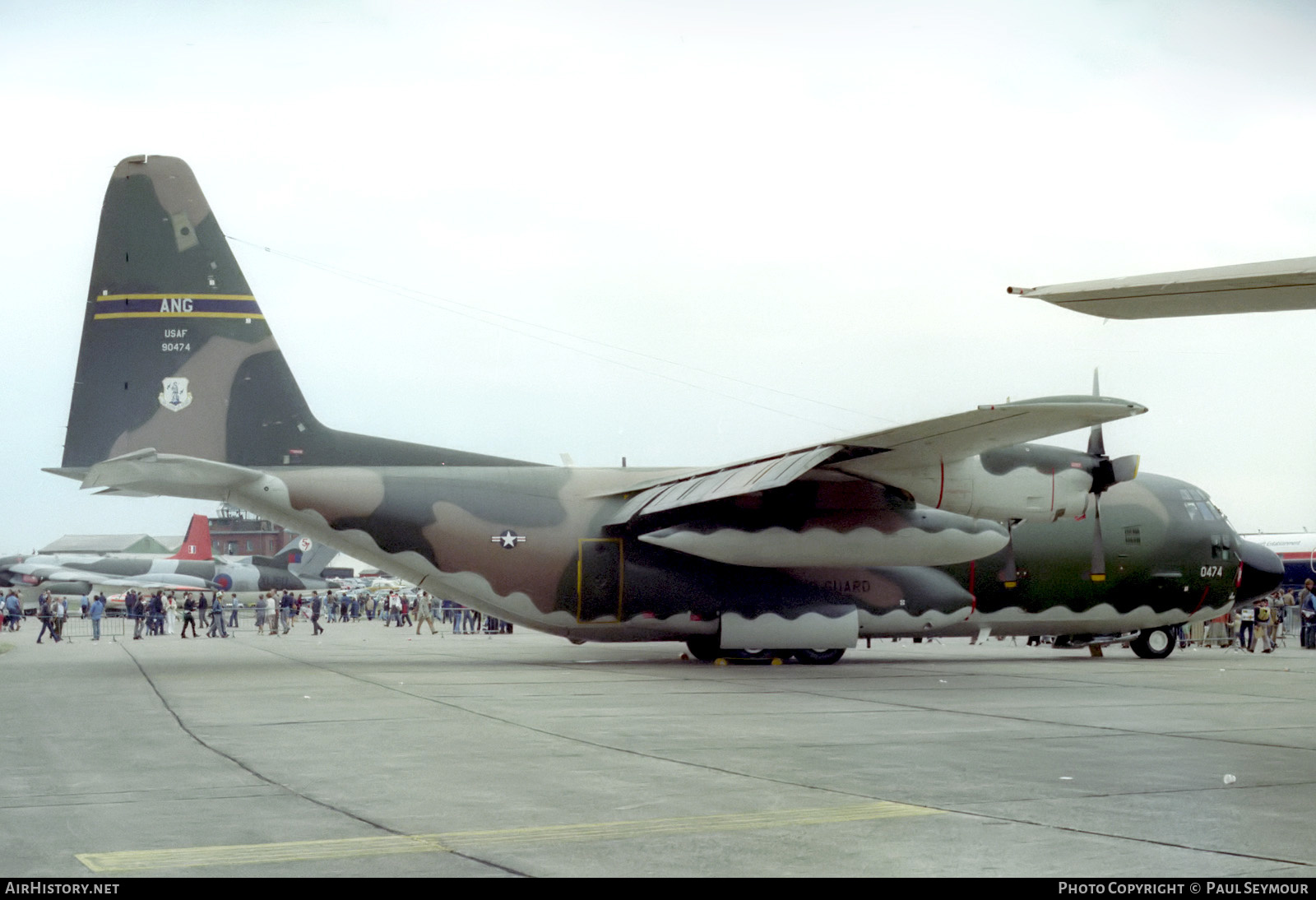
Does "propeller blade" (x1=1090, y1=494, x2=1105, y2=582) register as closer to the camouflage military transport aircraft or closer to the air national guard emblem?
the camouflage military transport aircraft

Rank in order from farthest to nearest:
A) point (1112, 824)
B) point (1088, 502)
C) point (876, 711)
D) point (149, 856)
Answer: point (1088, 502), point (876, 711), point (1112, 824), point (149, 856)

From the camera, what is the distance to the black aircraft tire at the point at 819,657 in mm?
22094

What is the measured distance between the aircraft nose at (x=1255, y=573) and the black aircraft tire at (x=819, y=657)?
26.4 ft

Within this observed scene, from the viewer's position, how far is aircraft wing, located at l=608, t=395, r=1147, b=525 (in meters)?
15.7

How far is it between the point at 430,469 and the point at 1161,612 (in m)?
13.9

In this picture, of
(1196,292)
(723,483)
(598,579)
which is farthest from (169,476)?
(1196,292)

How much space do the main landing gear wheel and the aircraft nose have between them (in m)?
1.53

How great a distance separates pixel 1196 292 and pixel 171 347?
1736 centimetres

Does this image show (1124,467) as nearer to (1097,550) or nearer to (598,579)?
→ (1097,550)

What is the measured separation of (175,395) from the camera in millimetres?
20172

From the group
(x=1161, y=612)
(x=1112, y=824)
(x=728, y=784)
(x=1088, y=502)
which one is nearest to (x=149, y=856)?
(x=728, y=784)

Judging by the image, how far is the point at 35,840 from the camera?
6.98 meters

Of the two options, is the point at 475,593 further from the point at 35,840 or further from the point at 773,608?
the point at 35,840

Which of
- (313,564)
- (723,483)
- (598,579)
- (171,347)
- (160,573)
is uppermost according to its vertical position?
(171,347)
